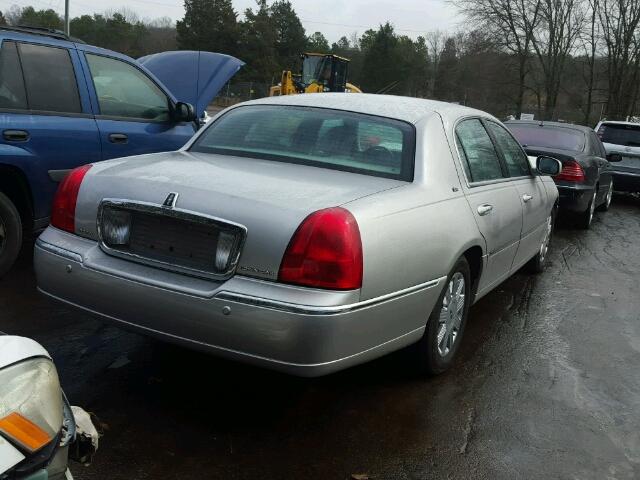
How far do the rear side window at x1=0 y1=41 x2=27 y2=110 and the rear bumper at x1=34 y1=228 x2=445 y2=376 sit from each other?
6.49ft

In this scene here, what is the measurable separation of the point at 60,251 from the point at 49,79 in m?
2.27

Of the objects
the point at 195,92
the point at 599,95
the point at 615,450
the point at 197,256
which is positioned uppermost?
the point at 599,95

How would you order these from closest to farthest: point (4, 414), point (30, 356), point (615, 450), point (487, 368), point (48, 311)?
point (4, 414), point (30, 356), point (615, 450), point (487, 368), point (48, 311)

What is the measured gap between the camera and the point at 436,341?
352 centimetres

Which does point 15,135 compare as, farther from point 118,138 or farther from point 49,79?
point 118,138

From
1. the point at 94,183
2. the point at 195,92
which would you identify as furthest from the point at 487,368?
the point at 195,92

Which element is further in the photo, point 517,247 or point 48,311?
point 517,247

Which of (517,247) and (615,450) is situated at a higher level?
(517,247)

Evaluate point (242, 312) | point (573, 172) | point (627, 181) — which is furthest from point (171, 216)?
point (627, 181)

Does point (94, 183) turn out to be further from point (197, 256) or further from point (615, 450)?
point (615, 450)

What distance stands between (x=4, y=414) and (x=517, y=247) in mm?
3995

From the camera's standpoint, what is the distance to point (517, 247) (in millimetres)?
4785

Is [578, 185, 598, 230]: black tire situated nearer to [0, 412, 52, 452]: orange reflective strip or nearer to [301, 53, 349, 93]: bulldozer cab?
[0, 412, 52, 452]: orange reflective strip

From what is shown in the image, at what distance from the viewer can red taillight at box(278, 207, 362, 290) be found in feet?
8.77
